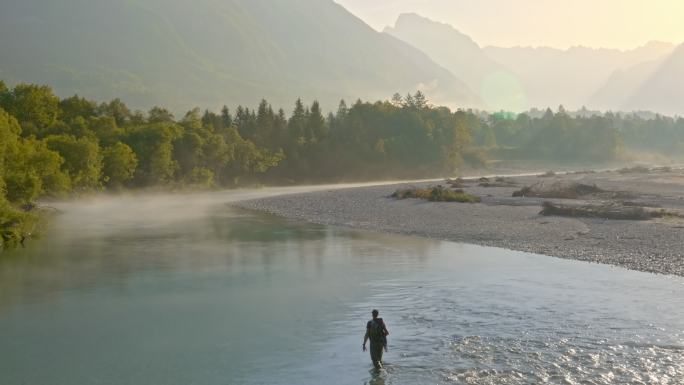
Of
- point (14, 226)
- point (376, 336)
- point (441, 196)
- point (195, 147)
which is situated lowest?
point (376, 336)

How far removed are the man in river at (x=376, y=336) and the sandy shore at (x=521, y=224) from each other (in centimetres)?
2054

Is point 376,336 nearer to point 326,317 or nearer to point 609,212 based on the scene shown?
point 326,317

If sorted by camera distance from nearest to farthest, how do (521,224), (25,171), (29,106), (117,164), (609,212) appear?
(521,224)
(609,212)
(25,171)
(29,106)
(117,164)

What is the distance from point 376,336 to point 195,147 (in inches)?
4331

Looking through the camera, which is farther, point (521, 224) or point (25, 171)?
point (25, 171)

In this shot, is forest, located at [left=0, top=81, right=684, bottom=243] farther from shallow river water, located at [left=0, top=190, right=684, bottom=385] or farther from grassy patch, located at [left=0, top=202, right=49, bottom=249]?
shallow river water, located at [left=0, top=190, right=684, bottom=385]

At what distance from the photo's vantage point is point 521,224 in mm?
55281

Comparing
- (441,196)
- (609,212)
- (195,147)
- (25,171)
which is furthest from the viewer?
(195,147)

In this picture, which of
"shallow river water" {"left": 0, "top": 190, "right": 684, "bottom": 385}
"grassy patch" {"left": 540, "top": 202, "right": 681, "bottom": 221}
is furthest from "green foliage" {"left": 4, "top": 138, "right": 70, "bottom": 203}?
"grassy patch" {"left": 540, "top": 202, "right": 681, "bottom": 221}

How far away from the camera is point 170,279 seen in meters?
35.6

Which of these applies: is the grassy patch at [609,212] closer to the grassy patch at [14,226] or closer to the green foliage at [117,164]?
the grassy patch at [14,226]

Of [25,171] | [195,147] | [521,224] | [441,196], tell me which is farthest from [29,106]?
[521,224]

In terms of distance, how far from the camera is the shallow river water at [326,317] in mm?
20812

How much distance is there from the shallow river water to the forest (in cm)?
1795
